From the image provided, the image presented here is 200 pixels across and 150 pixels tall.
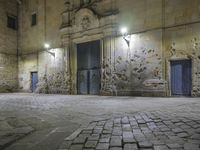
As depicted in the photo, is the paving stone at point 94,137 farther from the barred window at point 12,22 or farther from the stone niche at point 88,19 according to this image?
the barred window at point 12,22

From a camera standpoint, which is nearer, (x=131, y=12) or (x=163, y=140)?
(x=163, y=140)

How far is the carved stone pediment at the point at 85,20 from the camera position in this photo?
11.9 meters

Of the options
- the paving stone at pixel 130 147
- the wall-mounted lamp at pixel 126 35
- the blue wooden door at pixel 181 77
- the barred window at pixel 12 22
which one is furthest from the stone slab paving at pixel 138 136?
the barred window at pixel 12 22

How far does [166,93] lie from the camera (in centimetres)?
945

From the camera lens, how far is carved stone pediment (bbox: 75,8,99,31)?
11.9 metres

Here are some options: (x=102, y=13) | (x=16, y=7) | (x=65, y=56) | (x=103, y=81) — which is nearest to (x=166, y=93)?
(x=103, y=81)

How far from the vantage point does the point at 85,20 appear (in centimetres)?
1230

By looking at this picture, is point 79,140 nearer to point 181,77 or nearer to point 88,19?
point 181,77

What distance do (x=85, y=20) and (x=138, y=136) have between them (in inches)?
419

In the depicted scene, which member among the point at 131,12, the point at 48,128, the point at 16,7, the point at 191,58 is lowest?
the point at 48,128

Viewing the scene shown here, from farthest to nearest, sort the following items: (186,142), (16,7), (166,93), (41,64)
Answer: (16,7) < (41,64) < (166,93) < (186,142)

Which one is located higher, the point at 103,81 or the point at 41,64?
the point at 41,64

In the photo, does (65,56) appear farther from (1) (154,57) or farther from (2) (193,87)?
(2) (193,87)

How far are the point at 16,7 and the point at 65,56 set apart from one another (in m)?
7.90
